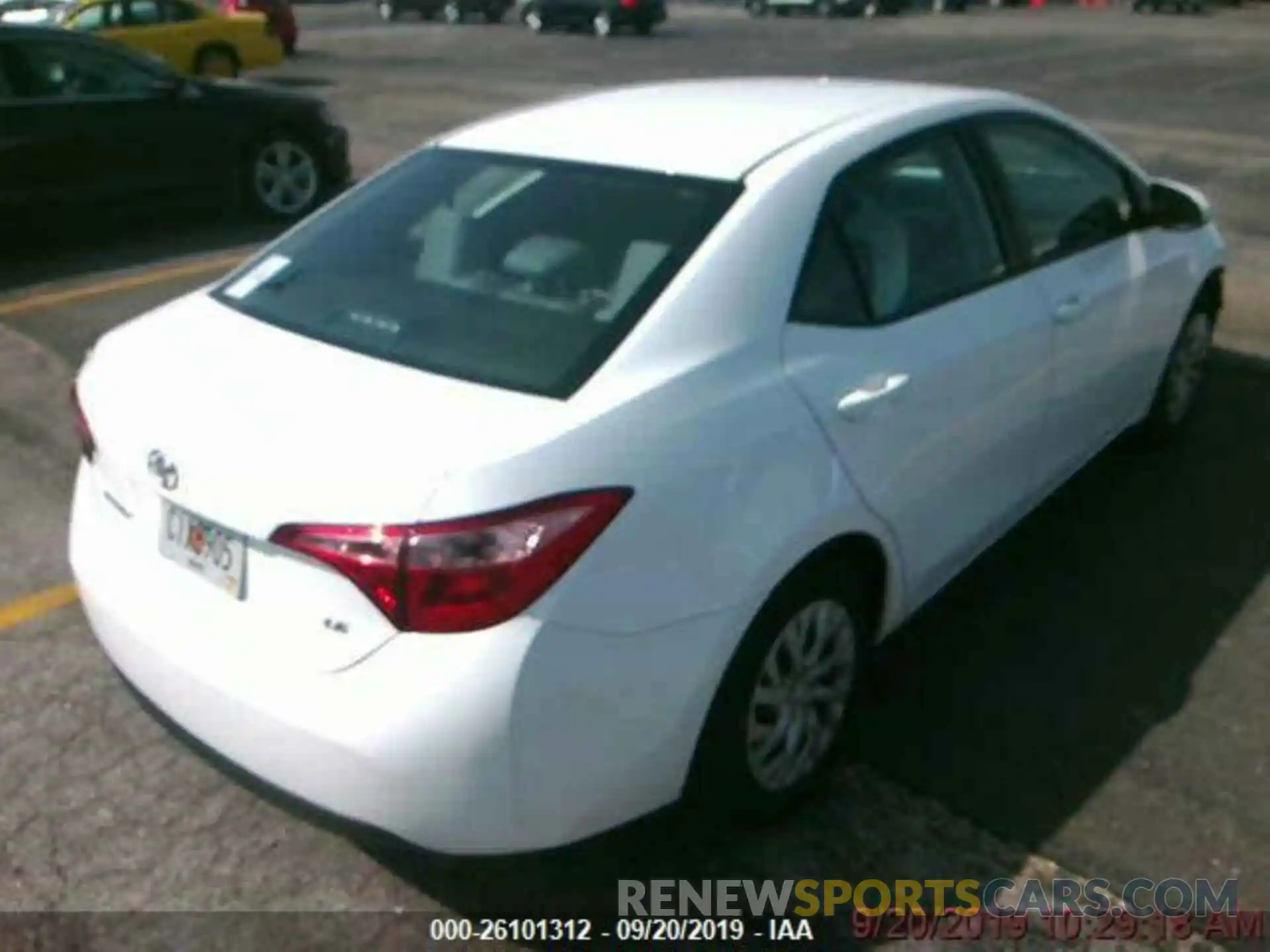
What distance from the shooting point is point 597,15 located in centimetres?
2983

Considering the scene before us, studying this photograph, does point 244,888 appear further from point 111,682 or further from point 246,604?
point 111,682

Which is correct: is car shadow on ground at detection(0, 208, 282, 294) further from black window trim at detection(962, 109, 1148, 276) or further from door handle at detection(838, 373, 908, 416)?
door handle at detection(838, 373, 908, 416)

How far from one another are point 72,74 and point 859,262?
712cm

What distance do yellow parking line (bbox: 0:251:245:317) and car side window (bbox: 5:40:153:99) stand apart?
1306 millimetres

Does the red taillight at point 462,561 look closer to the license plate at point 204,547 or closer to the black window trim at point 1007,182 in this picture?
the license plate at point 204,547

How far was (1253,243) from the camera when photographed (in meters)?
8.80

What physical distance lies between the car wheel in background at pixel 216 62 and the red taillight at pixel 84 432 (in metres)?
16.1

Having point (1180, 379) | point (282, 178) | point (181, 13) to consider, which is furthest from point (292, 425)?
point (181, 13)

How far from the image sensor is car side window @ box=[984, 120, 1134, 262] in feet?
13.1

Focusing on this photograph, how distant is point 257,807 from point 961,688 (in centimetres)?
185

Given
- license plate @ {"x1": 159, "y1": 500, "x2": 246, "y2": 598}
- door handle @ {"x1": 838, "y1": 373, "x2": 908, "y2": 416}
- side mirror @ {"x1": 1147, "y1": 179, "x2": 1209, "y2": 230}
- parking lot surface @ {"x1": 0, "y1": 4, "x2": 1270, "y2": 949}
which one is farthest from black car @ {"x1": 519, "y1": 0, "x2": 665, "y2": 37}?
license plate @ {"x1": 159, "y1": 500, "x2": 246, "y2": 598}

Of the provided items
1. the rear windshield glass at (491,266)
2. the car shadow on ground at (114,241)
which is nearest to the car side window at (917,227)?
the rear windshield glass at (491,266)

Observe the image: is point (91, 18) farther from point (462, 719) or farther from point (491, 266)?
point (462, 719)

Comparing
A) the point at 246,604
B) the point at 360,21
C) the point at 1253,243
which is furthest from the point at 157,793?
the point at 360,21
